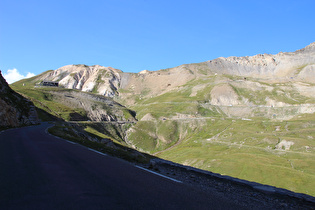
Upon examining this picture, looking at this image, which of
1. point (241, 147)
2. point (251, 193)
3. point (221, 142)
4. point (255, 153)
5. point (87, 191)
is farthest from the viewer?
point (221, 142)

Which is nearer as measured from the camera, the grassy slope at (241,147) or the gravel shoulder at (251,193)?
the gravel shoulder at (251,193)

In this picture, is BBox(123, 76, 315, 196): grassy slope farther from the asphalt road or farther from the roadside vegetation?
the asphalt road

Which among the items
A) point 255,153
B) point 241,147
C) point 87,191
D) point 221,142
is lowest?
point 87,191

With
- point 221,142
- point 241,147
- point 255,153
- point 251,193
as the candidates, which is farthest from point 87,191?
point 221,142

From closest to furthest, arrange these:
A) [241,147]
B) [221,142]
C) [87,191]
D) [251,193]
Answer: [87,191]
[251,193]
[241,147]
[221,142]

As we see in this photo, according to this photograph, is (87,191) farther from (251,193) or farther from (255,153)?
(255,153)

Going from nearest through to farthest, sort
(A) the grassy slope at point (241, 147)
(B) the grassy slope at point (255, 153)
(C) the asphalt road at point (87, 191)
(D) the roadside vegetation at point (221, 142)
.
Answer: (C) the asphalt road at point (87, 191)
(B) the grassy slope at point (255, 153)
(D) the roadside vegetation at point (221, 142)
(A) the grassy slope at point (241, 147)

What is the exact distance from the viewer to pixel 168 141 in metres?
169

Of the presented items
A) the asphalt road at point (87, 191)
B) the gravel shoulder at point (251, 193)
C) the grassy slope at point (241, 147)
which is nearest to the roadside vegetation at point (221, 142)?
the grassy slope at point (241, 147)

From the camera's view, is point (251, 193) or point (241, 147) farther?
point (241, 147)

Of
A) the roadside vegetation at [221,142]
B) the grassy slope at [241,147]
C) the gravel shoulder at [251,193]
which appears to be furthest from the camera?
the grassy slope at [241,147]

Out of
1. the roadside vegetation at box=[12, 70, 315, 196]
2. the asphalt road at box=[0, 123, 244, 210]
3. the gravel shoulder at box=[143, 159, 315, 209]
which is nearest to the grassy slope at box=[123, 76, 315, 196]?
the roadside vegetation at box=[12, 70, 315, 196]

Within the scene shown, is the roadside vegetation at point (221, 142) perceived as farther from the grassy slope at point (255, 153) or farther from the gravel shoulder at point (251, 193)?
the gravel shoulder at point (251, 193)

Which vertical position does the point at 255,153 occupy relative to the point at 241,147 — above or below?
below
